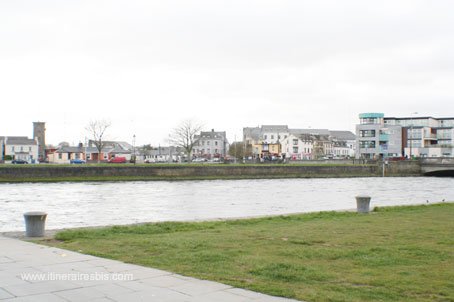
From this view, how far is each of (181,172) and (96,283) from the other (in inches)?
3014

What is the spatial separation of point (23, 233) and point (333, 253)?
10.4m

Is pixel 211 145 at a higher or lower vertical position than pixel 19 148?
higher

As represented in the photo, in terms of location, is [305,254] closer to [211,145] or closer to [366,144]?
[366,144]

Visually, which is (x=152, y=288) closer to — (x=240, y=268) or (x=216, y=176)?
(x=240, y=268)

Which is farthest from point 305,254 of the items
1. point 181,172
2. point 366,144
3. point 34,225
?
point 366,144

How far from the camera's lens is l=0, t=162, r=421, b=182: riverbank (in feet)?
242

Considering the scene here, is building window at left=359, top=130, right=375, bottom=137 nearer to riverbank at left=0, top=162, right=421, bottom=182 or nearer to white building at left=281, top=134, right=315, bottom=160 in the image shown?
white building at left=281, top=134, right=315, bottom=160

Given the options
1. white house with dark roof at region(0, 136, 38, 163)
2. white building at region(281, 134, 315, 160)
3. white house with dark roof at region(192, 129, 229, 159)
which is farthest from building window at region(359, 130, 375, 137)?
white house with dark roof at region(0, 136, 38, 163)

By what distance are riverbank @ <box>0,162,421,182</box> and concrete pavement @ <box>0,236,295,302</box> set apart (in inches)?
2533

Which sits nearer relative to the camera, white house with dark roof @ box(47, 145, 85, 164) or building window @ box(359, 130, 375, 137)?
white house with dark roof @ box(47, 145, 85, 164)

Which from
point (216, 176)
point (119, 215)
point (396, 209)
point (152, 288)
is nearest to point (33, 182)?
point (216, 176)

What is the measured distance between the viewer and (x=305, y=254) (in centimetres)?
1241

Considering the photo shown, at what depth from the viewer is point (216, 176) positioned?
87.2 m

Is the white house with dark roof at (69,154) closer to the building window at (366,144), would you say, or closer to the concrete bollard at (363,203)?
the building window at (366,144)
